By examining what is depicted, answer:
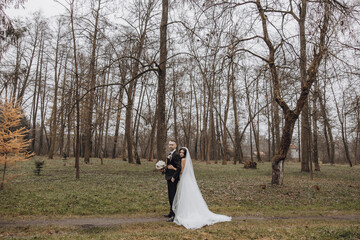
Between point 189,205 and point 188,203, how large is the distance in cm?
6

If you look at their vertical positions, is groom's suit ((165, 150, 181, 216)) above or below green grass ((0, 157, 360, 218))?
above

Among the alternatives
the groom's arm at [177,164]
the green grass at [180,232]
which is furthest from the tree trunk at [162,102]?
the green grass at [180,232]

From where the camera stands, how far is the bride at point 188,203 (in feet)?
21.1

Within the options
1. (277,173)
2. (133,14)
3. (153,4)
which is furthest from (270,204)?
(153,4)

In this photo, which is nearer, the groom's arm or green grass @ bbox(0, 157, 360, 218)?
the groom's arm

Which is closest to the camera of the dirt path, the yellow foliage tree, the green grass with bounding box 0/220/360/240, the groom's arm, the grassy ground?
the green grass with bounding box 0/220/360/240

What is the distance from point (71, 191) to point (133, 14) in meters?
11.2

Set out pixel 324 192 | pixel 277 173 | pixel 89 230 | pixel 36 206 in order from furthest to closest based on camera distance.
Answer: pixel 277 173 < pixel 324 192 < pixel 36 206 < pixel 89 230

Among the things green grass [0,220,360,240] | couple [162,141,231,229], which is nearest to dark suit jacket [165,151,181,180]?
couple [162,141,231,229]

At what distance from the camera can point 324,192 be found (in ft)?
36.1

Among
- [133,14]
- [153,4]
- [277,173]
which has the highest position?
[153,4]

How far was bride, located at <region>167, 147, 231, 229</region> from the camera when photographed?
21.1 ft

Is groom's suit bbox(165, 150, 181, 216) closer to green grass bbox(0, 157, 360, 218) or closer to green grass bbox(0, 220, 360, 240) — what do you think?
green grass bbox(0, 220, 360, 240)

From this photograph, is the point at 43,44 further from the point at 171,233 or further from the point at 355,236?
the point at 355,236
